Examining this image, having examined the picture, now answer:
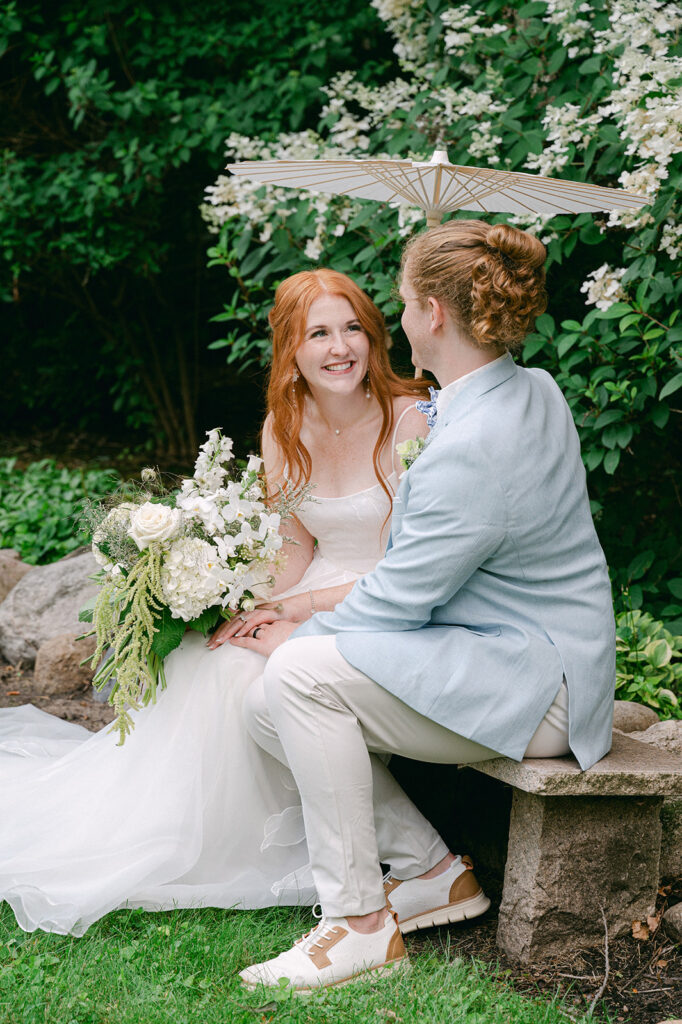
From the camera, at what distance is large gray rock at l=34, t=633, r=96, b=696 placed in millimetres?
4773

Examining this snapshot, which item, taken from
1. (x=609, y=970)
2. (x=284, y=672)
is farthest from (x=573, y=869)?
(x=284, y=672)

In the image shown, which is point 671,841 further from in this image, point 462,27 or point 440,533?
point 462,27

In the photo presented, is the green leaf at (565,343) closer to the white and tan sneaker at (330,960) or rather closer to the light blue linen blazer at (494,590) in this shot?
the light blue linen blazer at (494,590)

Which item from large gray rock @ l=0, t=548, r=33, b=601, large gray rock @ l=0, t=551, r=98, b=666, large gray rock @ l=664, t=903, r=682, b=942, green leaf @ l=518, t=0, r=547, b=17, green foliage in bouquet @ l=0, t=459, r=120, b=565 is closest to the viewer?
large gray rock @ l=664, t=903, r=682, b=942

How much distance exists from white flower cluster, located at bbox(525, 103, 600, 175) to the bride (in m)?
1.04

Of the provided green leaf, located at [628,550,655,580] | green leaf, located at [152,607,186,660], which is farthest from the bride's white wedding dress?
green leaf, located at [628,550,655,580]

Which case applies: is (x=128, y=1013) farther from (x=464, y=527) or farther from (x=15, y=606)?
(x=15, y=606)

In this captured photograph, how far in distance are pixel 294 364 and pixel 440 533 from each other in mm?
1269

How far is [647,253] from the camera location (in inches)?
151

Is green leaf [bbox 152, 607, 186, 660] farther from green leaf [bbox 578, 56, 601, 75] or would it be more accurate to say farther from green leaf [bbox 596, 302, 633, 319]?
green leaf [bbox 578, 56, 601, 75]

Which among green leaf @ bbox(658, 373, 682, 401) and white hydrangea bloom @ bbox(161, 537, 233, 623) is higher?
green leaf @ bbox(658, 373, 682, 401)

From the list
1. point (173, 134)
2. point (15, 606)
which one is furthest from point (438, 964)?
point (173, 134)

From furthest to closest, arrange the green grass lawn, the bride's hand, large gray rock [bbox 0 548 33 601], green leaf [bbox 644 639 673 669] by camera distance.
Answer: large gray rock [bbox 0 548 33 601]
green leaf [bbox 644 639 673 669]
the bride's hand
the green grass lawn

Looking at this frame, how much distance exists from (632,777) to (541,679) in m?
0.32
